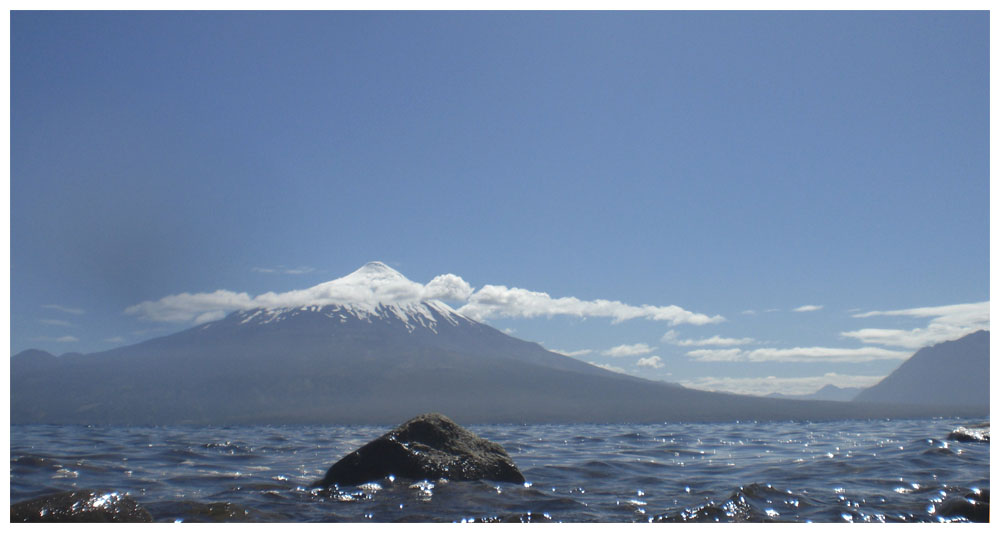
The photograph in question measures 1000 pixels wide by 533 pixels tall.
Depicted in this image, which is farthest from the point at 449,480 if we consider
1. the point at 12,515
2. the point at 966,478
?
the point at 966,478

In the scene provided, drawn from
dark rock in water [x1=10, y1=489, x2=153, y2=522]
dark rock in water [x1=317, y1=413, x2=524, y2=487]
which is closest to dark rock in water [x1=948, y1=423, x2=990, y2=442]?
dark rock in water [x1=317, y1=413, x2=524, y2=487]

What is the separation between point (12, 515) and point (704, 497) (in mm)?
12389

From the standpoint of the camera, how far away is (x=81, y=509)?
1032 cm

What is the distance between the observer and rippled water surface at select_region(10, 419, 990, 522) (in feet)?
38.9

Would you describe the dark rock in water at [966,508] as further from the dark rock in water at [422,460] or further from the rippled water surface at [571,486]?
the dark rock in water at [422,460]

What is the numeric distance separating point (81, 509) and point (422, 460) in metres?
7.33

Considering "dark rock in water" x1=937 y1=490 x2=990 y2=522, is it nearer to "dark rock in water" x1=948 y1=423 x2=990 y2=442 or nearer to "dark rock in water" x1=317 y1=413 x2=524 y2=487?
"dark rock in water" x1=317 y1=413 x2=524 y2=487

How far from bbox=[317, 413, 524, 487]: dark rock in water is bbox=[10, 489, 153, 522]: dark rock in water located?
5.18 metres

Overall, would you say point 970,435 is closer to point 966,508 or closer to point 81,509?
point 966,508

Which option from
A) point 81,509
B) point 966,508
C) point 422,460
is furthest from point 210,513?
point 966,508

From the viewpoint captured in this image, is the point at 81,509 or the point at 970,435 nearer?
the point at 81,509

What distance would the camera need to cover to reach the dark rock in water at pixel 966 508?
36.2ft

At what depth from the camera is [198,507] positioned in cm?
1198
